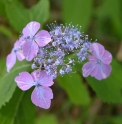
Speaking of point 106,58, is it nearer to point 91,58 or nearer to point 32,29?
point 91,58

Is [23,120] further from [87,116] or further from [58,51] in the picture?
[87,116]

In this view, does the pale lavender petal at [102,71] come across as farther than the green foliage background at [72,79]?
No

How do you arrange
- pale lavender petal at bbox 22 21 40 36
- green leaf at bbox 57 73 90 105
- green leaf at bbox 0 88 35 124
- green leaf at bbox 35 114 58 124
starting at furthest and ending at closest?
green leaf at bbox 35 114 58 124, green leaf at bbox 57 73 90 105, green leaf at bbox 0 88 35 124, pale lavender petal at bbox 22 21 40 36

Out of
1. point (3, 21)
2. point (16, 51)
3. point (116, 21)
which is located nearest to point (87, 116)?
point (116, 21)

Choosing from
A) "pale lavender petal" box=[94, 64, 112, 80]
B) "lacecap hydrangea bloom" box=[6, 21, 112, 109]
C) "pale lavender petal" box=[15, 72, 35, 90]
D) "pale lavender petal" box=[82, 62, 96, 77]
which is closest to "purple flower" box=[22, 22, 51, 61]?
"lacecap hydrangea bloom" box=[6, 21, 112, 109]

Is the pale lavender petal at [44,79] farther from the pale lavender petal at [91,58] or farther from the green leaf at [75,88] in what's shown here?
the green leaf at [75,88]

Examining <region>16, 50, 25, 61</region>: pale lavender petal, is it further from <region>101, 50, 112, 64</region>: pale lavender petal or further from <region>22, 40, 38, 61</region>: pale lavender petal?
<region>101, 50, 112, 64</region>: pale lavender petal

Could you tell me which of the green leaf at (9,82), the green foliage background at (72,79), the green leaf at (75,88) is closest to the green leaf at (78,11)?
the green foliage background at (72,79)
